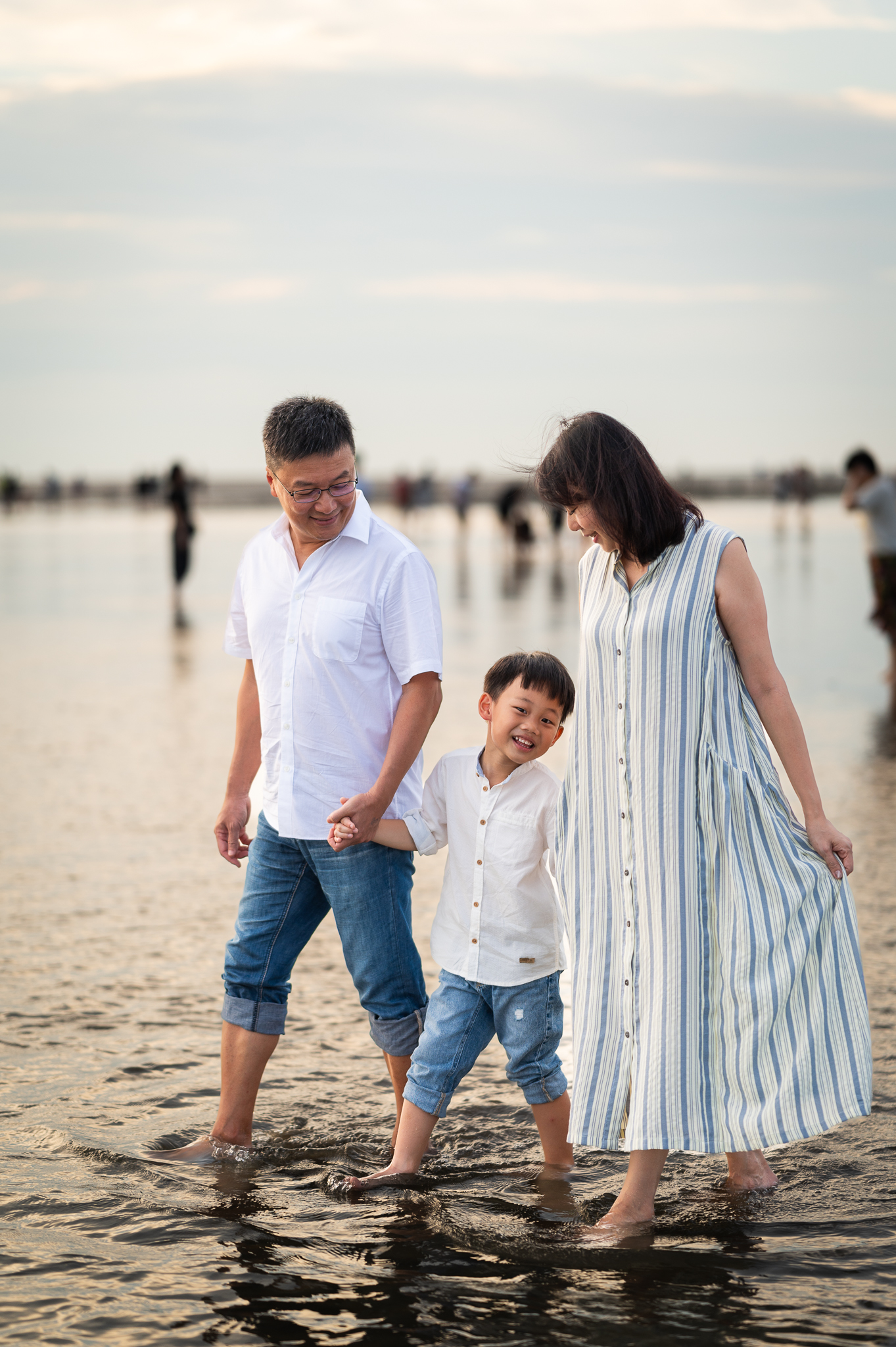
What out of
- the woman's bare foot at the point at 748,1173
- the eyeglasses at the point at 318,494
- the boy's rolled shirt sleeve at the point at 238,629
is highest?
the eyeglasses at the point at 318,494

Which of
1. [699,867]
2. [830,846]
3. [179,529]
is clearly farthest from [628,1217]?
[179,529]

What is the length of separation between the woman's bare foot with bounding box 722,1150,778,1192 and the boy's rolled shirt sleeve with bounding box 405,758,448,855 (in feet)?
3.57

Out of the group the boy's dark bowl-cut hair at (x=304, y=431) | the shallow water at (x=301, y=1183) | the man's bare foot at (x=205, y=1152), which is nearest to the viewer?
the shallow water at (x=301, y=1183)

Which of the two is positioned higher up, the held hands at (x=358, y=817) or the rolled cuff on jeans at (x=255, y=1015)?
the held hands at (x=358, y=817)

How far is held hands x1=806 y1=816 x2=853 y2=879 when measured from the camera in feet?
11.3

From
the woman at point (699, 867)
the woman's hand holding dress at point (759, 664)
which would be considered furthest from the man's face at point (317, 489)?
the woman's hand holding dress at point (759, 664)

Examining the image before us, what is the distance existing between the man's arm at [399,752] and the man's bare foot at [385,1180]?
2.76 ft

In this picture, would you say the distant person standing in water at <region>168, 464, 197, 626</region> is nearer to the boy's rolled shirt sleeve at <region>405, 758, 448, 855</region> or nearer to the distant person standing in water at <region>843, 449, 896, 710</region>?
the distant person standing in water at <region>843, 449, 896, 710</region>

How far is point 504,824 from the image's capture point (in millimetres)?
3752

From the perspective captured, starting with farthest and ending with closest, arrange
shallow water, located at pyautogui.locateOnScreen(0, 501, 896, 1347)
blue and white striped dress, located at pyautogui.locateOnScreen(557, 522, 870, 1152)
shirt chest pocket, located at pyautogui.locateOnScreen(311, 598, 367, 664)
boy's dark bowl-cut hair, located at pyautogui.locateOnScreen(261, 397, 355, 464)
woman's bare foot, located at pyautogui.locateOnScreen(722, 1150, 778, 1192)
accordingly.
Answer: woman's bare foot, located at pyautogui.locateOnScreen(722, 1150, 778, 1192), shirt chest pocket, located at pyautogui.locateOnScreen(311, 598, 367, 664), boy's dark bowl-cut hair, located at pyautogui.locateOnScreen(261, 397, 355, 464), blue and white striped dress, located at pyautogui.locateOnScreen(557, 522, 870, 1152), shallow water, located at pyautogui.locateOnScreen(0, 501, 896, 1347)

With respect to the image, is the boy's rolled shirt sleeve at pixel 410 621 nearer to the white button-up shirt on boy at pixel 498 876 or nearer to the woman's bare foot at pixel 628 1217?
the white button-up shirt on boy at pixel 498 876

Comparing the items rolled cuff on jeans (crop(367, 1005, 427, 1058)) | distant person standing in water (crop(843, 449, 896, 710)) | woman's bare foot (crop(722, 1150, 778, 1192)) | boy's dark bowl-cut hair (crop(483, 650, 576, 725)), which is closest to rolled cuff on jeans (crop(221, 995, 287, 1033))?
rolled cuff on jeans (crop(367, 1005, 427, 1058))

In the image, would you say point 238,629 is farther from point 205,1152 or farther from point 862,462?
point 862,462

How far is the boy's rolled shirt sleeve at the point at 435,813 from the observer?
3.81 meters
